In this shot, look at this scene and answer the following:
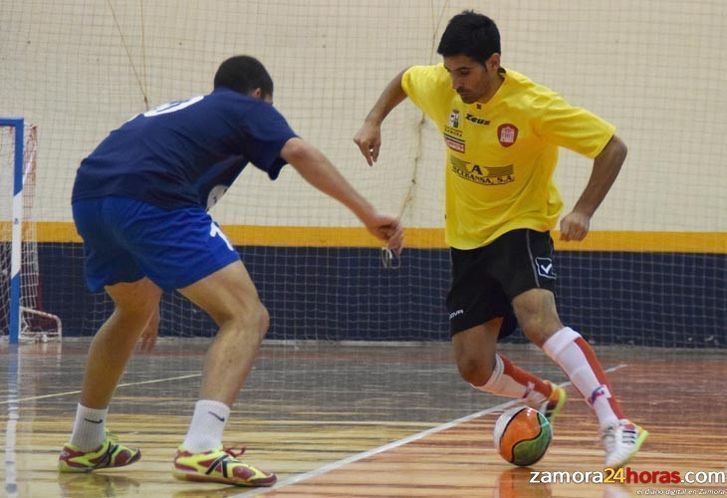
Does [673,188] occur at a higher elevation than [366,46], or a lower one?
lower

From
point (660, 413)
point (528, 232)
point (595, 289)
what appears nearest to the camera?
point (528, 232)

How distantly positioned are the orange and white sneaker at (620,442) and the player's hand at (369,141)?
5.34 ft

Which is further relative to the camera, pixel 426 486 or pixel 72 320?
pixel 72 320

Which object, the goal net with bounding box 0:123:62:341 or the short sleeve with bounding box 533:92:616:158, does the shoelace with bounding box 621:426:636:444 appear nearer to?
the short sleeve with bounding box 533:92:616:158

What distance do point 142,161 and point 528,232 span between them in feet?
6.15

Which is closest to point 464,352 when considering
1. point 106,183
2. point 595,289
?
point 106,183

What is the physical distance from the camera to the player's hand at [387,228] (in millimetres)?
4547

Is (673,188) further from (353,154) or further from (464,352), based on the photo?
(464,352)

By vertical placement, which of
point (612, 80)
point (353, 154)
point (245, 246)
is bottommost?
point (245, 246)

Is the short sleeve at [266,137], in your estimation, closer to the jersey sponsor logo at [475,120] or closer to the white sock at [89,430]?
the white sock at [89,430]

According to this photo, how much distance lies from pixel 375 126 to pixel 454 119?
355 millimetres

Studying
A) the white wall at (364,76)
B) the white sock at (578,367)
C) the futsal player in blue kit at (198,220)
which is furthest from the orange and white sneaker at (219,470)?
the white wall at (364,76)

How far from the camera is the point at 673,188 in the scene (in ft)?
53.0

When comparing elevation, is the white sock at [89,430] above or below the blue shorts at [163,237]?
below
